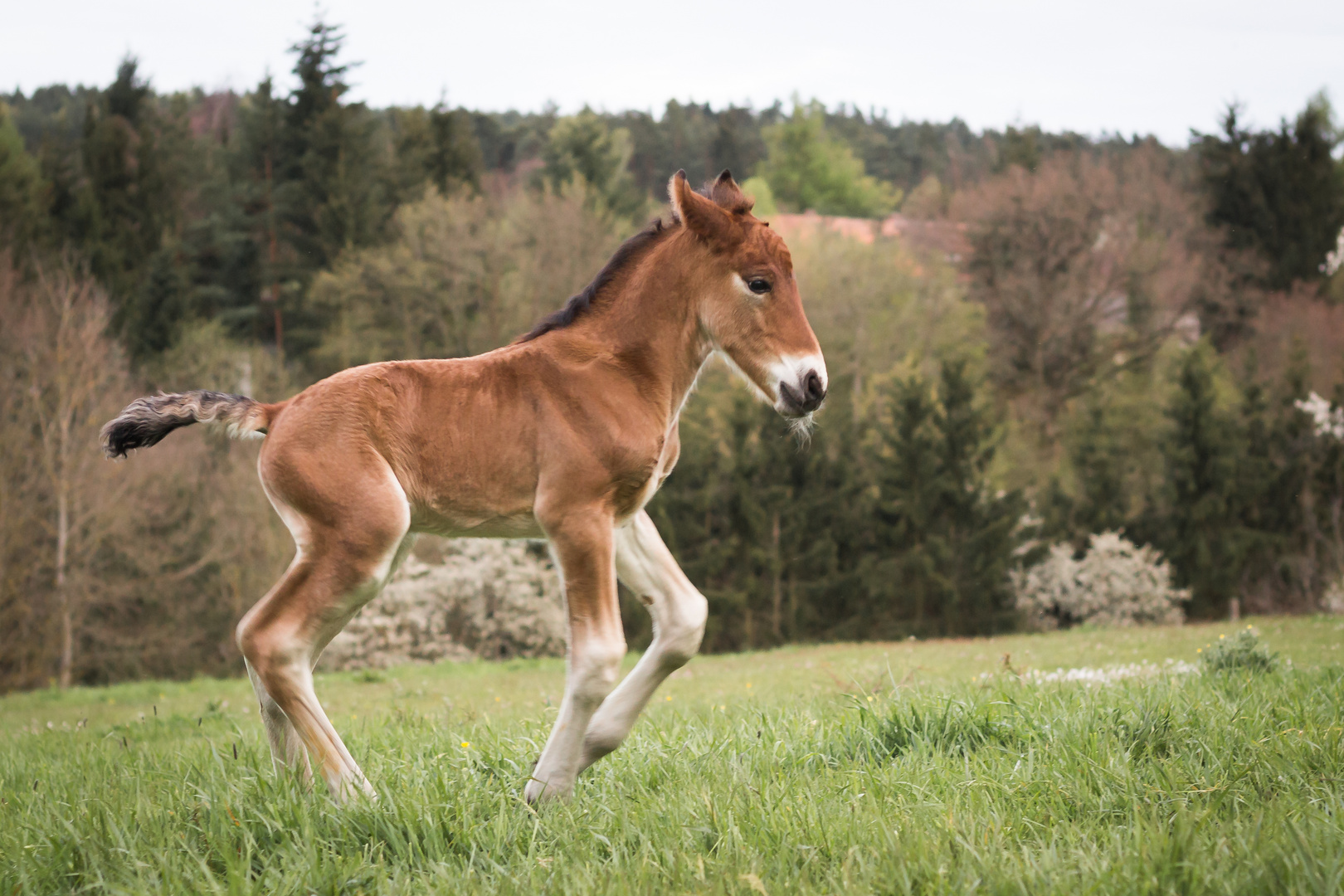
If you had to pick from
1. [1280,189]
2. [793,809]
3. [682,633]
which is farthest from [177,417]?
[1280,189]

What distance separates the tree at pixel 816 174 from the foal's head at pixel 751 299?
58.0 metres

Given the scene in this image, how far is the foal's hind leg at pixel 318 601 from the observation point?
329 centimetres

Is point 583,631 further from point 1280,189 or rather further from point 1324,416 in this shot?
point 1280,189

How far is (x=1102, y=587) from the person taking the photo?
28.8 meters

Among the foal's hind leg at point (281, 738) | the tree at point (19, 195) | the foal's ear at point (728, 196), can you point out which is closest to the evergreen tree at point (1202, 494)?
the foal's ear at point (728, 196)

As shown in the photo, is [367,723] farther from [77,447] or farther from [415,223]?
Result: [415,223]

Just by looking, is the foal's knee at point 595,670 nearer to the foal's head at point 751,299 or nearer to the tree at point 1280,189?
the foal's head at point 751,299

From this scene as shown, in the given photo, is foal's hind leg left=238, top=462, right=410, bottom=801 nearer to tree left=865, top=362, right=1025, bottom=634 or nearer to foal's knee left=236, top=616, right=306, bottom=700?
foal's knee left=236, top=616, right=306, bottom=700

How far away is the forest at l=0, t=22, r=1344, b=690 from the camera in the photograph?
25453mm

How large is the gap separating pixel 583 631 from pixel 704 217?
160 centimetres

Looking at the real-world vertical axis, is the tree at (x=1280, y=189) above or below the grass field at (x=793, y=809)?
above

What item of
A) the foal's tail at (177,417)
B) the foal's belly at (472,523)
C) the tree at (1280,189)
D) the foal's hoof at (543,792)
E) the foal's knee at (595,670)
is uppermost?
the tree at (1280,189)

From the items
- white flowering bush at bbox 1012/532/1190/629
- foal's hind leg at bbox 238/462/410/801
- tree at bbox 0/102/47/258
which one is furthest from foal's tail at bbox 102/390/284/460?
tree at bbox 0/102/47/258

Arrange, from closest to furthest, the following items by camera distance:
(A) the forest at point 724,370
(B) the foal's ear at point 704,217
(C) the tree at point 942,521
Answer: (B) the foal's ear at point 704,217
(A) the forest at point 724,370
(C) the tree at point 942,521
